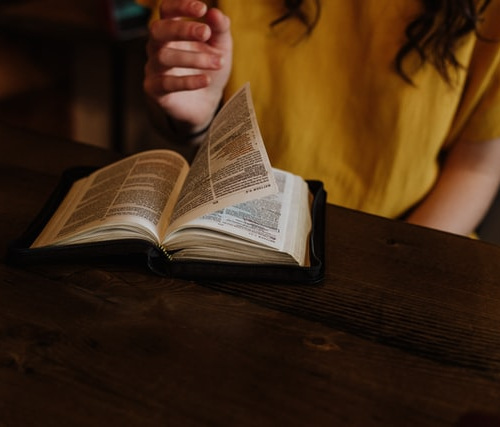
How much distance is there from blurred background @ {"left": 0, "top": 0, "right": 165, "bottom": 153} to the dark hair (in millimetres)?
699

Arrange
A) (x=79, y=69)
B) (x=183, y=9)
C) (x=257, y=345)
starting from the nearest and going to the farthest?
1. (x=257, y=345)
2. (x=183, y=9)
3. (x=79, y=69)

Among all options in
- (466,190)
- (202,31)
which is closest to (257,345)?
(202,31)

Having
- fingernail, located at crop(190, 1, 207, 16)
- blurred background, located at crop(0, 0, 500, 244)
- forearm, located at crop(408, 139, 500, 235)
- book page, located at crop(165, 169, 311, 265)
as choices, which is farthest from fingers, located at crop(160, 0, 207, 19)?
blurred background, located at crop(0, 0, 500, 244)

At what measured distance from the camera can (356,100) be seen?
36.3 inches

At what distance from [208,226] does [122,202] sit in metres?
0.10

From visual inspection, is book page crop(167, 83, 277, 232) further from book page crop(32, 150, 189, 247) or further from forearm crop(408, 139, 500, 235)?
forearm crop(408, 139, 500, 235)

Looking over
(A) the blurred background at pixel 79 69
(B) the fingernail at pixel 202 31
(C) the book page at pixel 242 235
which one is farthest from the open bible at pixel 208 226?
(A) the blurred background at pixel 79 69

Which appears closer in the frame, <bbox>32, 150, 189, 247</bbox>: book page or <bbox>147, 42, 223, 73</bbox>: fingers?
<bbox>32, 150, 189, 247</bbox>: book page

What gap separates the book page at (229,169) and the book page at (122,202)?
0.03m

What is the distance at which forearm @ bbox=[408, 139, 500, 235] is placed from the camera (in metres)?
0.89

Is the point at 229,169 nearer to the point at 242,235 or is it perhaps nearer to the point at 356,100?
the point at 242,235

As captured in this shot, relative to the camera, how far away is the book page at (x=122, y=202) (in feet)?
1.87

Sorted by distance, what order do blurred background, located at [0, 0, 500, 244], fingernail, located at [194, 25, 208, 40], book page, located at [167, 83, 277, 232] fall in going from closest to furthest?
1. book page, located at [167, 83, 277, 232]
2. fingernail, located at [194, 25, 208, 40]
3. blurred background, located at [0, 0, 500, 244]

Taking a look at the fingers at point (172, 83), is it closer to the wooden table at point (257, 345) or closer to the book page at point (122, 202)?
the book page at point (122, 202)
